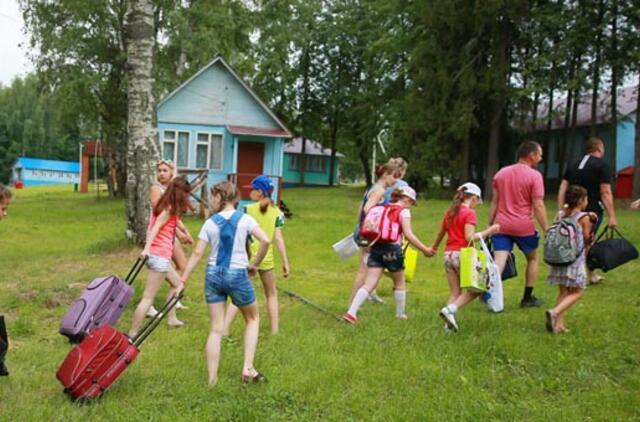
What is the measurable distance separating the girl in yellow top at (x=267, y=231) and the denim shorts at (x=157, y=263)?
30.3 inches

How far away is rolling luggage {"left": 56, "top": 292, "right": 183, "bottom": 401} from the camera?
4543 mm

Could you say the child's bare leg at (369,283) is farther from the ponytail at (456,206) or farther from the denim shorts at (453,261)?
the ponytail at (456,206)

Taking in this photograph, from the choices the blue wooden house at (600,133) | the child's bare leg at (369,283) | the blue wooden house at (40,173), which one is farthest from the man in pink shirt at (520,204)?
the blue wooden house at (40,173)

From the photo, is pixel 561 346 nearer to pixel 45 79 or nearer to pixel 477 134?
pixel 477 134

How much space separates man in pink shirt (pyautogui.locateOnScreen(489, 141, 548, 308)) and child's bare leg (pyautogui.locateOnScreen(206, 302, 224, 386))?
139 inches

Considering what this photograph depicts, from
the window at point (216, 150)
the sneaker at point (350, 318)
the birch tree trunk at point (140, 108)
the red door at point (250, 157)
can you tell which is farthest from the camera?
the red door at point (250, 157)

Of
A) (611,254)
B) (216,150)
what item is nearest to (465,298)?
(611,254)

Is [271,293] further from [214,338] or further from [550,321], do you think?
[550,321]

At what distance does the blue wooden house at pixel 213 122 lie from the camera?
2472 centimetres

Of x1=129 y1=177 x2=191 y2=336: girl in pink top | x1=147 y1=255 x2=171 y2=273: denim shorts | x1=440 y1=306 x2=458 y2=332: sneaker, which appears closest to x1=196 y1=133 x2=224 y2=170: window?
x1=129 y1=177 x2=191 y2=336: girl in pink top

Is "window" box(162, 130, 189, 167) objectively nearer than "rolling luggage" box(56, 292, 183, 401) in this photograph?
No

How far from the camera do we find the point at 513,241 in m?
7.35

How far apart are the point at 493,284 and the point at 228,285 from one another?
10.4 feet

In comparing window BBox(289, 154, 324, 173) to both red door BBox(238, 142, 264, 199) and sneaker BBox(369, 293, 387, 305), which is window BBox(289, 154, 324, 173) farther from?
sneaker BBox(369, 293, 387, 305)
